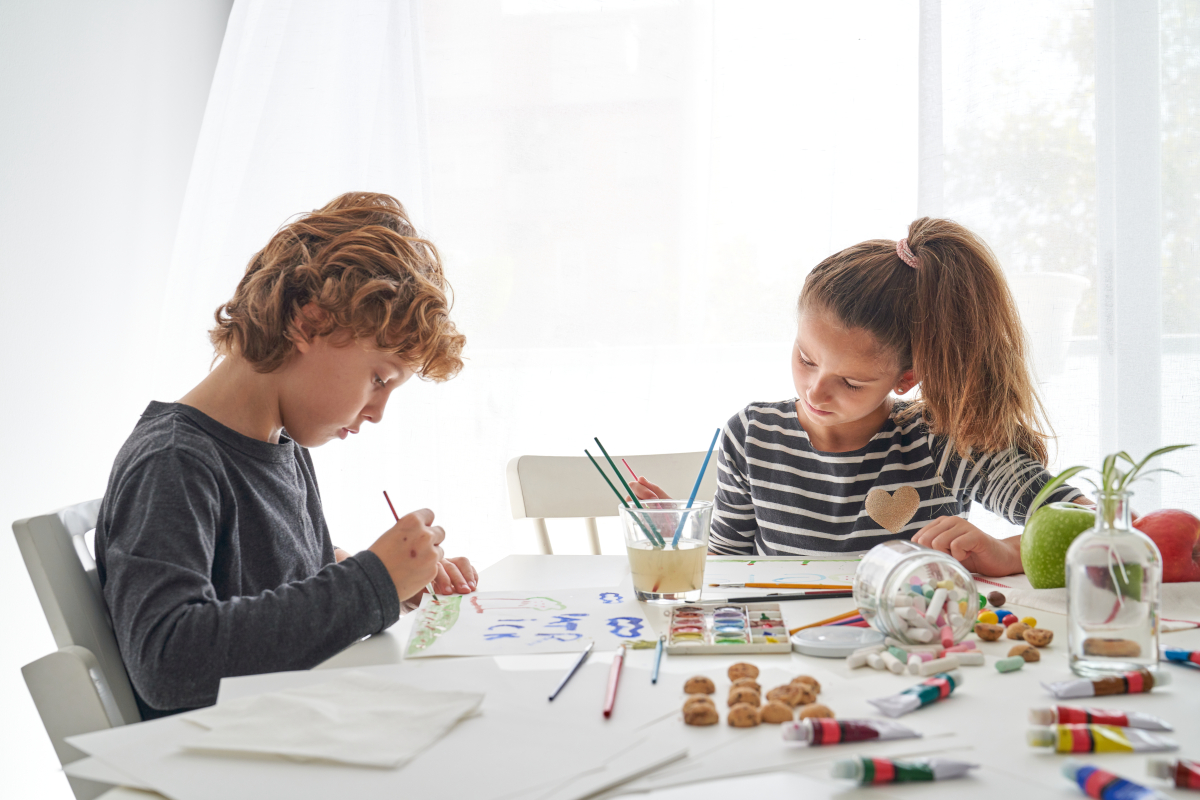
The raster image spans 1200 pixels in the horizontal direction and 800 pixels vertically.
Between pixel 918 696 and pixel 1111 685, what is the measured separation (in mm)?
121

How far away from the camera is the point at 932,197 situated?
169 centimetres

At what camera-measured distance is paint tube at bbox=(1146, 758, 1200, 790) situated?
0.39 meters

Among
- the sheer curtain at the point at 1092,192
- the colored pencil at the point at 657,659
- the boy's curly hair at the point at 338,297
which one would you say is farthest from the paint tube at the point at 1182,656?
the sheer curtain at the point at 1092,192

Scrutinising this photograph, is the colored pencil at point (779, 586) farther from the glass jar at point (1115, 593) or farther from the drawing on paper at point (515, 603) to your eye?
the glass jar at point (1115, 593)

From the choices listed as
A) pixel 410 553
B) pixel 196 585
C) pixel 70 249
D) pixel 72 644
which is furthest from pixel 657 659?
pixel 70 249

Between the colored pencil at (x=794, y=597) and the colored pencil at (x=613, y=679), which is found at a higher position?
the colored pencil at (x=613, y=679)

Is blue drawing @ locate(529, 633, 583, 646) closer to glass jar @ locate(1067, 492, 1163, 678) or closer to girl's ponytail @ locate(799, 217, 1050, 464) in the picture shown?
glass jar @ locate(1067, 492, 1163, 678)

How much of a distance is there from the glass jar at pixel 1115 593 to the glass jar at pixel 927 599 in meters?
0.08

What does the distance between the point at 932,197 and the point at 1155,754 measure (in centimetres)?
142

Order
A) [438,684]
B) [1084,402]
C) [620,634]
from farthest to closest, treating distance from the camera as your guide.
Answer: [1084,402]
[620,634]
[438,684]

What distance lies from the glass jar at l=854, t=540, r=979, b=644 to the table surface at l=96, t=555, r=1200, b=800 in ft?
0.11

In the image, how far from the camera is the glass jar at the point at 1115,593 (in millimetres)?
542

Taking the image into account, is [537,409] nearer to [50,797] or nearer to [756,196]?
[756,196]

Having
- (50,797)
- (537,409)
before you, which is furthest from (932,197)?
(50,797)
